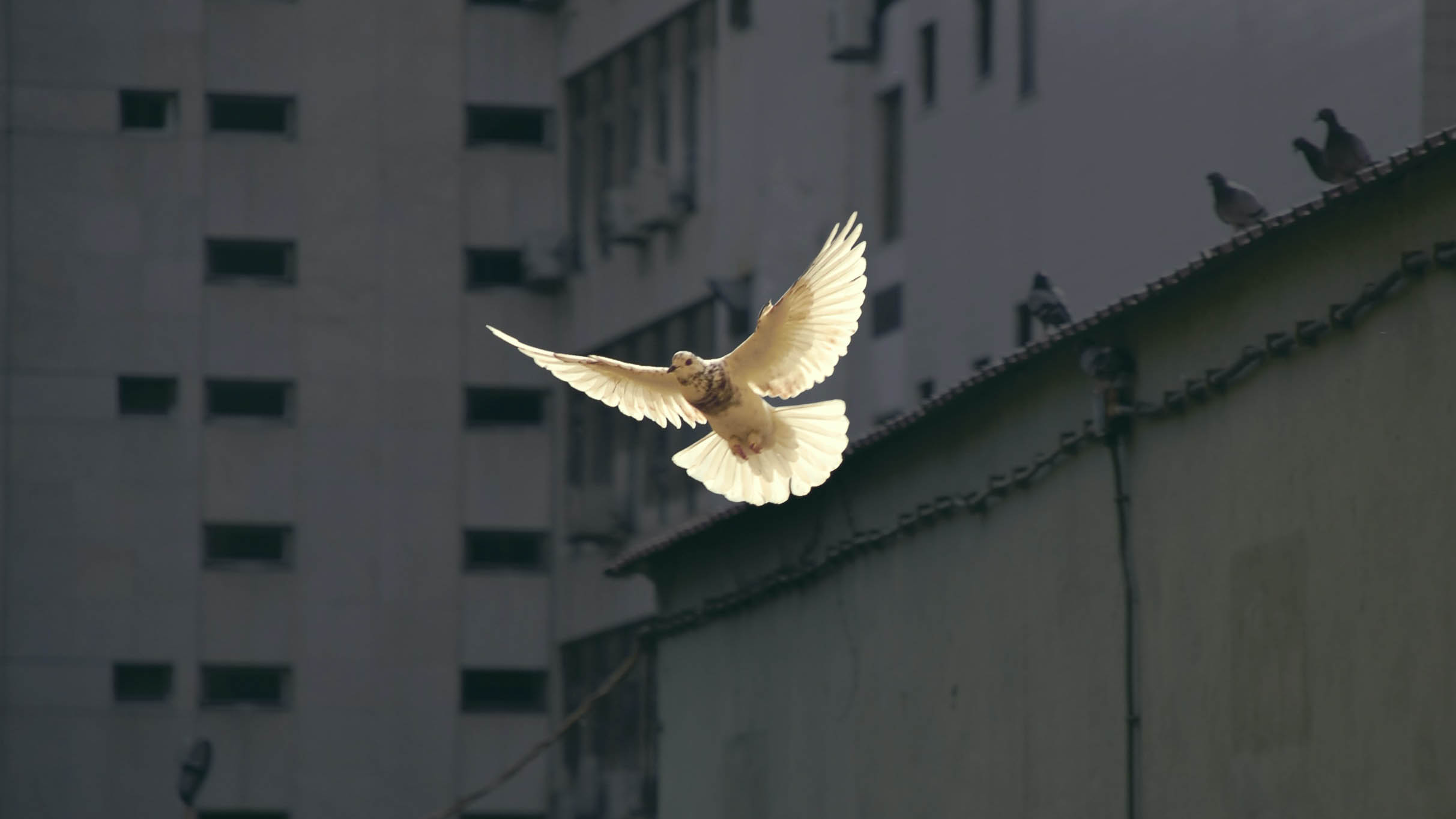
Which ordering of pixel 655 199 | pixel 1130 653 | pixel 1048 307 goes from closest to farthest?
pixel 1130 653, pixel 1048 307, pixel 655 199

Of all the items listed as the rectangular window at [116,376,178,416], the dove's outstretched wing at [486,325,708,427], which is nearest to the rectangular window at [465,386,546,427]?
the rectangular window at [116,376,178,416]

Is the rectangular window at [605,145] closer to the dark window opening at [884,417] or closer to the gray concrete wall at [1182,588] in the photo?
the dark window opening at [884,417]

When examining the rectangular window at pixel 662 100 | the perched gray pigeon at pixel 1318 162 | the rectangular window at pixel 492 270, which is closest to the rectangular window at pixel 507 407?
the rectangular window at pixel 492 270

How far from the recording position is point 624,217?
175 feet

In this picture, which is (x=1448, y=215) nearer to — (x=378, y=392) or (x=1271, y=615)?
(x=1271, y=615)

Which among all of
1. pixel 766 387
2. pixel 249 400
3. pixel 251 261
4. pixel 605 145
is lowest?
pixel 766 387

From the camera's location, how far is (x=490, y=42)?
60562mm

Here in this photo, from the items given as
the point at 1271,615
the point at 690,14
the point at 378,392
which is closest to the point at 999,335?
the point at 690,14

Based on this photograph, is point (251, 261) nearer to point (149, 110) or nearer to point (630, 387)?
point (149, 110)

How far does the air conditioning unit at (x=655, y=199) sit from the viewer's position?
2015 inches

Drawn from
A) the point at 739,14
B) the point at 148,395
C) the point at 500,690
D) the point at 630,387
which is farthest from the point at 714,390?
the point at 148,395

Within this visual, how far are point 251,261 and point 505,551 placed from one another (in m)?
7.84

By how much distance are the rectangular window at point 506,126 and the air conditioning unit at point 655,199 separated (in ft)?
27.7

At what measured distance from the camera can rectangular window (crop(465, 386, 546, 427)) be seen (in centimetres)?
6106
